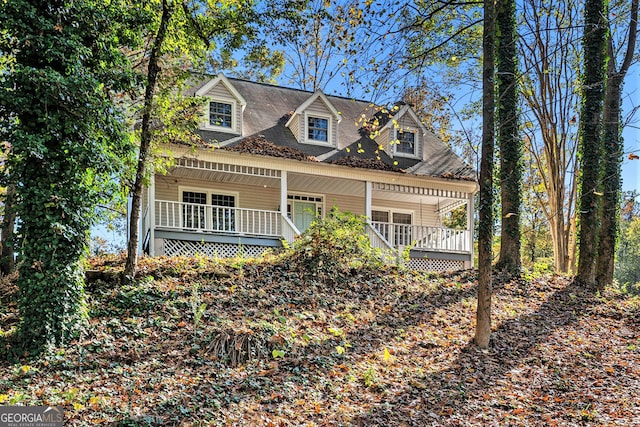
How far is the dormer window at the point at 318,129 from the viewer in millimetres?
17156

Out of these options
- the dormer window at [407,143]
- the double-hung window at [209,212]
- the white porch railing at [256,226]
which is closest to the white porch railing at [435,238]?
the white porch railing at [256,226]

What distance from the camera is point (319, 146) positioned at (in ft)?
55.9

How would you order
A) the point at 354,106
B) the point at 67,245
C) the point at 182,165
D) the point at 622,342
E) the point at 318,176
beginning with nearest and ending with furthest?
the point at 67,245 < the point at 622,342 < the point at 182,165 < the point at 318,176 < the point at 354,106

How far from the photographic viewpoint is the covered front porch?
1412 centimetres

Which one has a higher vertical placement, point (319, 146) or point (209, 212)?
point (319, 146)

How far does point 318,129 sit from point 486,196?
381 inches

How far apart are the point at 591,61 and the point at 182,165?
35.8ft

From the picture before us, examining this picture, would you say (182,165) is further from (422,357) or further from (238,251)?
(422,357)

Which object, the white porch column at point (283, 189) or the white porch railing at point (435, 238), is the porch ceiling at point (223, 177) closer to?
the white porch column at point (283, 189)

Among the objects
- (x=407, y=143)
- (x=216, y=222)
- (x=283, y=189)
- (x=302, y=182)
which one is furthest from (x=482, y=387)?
(x=407, y=143)

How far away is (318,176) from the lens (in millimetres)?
16281

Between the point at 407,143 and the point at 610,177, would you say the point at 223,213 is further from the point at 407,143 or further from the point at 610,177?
the point at 610,177

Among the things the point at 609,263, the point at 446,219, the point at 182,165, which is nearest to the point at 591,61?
the point at 609,263

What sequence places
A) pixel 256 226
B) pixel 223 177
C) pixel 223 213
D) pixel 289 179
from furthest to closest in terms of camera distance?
1. pixel 289 179
2. pixel 223 177
3. pixel 256 226
4. pixel 223 213
